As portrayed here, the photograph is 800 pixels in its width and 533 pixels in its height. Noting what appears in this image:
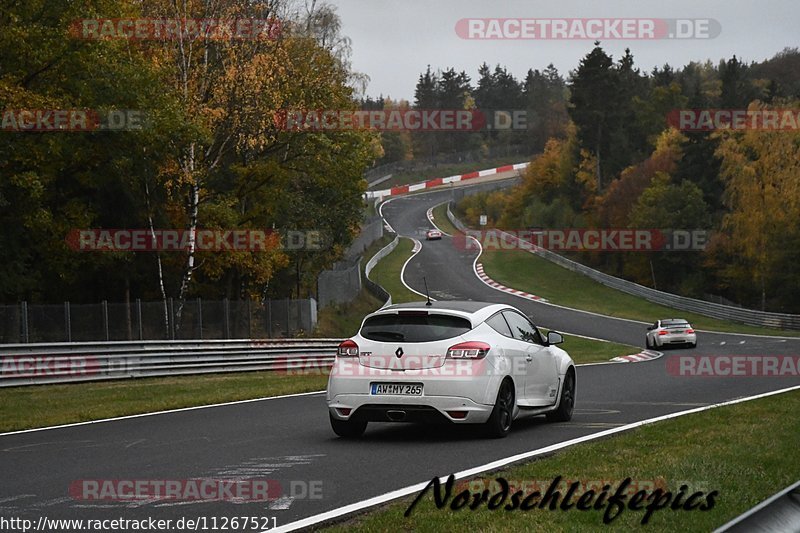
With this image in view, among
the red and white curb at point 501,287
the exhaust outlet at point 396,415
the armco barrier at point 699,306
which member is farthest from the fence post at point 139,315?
the red and white curb at point 501,287

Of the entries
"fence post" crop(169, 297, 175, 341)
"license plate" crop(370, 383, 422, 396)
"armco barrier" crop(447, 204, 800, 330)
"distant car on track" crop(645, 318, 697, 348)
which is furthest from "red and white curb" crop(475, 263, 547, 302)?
"license plate" crop(370, 383, 422, 396)

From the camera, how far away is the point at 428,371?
1216cm

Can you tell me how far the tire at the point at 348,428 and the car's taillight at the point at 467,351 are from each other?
50.6 inches

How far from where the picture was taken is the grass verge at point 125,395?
16891 mm

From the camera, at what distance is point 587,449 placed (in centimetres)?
1085

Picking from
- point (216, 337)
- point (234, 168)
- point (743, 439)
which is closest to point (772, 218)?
point (234, 168)

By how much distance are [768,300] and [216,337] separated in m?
53.6

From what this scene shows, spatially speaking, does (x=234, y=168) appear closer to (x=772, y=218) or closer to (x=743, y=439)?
(x=743, y=439)

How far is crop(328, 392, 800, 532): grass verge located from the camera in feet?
23.2

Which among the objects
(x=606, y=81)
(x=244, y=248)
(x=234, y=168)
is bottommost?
(x=244, y=248)

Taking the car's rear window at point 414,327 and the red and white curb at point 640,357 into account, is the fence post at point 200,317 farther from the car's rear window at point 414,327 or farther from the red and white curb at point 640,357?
the car's rear window at point 414,327

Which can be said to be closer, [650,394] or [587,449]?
[587,449]

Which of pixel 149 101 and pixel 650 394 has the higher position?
pixel 149 101

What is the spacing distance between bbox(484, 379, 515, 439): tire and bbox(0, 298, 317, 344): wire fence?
17.3 metres
